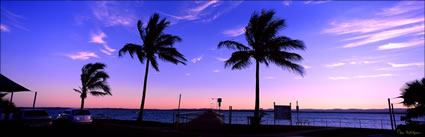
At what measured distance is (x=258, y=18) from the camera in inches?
730

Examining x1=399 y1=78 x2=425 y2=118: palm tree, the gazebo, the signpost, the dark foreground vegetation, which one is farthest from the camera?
the gazebo

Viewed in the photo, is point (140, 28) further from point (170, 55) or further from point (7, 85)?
point (7, 85)

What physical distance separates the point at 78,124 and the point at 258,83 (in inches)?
577

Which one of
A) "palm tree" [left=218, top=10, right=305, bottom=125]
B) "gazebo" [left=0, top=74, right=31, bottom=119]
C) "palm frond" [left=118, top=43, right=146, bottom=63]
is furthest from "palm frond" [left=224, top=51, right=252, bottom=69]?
"gazebo" [left=0, top=74, right=31, bottom=119]

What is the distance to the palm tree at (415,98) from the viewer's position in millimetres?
14875

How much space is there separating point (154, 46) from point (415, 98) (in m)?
21.3

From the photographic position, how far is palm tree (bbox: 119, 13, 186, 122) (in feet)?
75.6

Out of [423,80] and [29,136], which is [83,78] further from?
[423,80]

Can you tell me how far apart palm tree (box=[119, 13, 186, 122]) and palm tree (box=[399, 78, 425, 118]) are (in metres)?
18.2

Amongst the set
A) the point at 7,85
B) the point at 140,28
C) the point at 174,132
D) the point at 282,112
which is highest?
the point at 140,28

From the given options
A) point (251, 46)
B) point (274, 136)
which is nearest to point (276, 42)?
point (251, 46)

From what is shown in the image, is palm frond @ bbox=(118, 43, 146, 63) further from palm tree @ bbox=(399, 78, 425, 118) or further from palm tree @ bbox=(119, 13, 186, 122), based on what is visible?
palm tree @ bbox=(399, 78, 425, 118)

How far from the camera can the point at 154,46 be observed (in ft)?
76.5

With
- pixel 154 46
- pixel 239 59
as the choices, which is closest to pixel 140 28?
pixel 154 46
